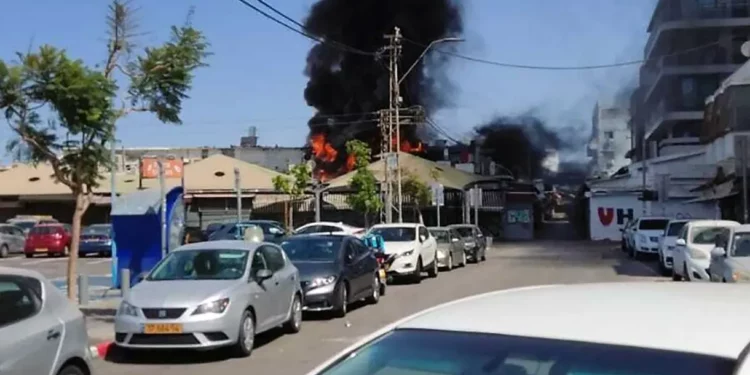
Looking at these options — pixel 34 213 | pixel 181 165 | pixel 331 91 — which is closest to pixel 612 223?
pixel 331 91

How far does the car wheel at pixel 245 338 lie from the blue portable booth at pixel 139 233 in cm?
711

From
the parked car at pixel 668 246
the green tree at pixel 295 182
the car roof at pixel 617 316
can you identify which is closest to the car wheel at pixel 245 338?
the car roof at pixel 617 316

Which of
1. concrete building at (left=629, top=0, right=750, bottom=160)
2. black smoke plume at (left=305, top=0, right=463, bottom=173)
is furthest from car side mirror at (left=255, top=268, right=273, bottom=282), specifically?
concrete building at (left=629, top=0, right=750, bottom=160)

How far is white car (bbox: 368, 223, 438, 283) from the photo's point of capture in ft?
86.3

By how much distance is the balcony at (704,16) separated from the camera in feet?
246

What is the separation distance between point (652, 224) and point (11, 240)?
26872 millimetres

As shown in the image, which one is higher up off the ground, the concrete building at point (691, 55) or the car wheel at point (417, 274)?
the concrete building at point (691, 55)

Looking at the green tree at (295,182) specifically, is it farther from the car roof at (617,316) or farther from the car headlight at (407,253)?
the car roof at (617,316)

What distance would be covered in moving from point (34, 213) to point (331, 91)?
20548 mm

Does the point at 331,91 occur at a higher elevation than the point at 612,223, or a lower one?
higher

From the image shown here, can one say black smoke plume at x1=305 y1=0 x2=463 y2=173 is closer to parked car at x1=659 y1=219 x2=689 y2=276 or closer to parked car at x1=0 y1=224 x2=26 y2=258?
parked car at x1=0 y1=224 x2=26 y2=258

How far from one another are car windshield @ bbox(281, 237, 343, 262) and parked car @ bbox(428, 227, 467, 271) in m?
12.8

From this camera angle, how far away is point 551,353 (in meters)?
3.03

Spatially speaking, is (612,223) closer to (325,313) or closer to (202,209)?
(202,209)
